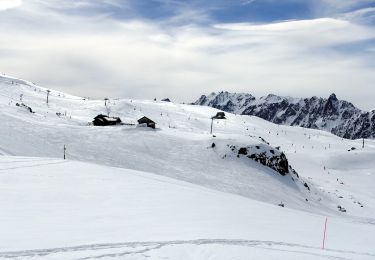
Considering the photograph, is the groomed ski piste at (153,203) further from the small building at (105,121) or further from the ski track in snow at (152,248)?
the small building at (105,121)

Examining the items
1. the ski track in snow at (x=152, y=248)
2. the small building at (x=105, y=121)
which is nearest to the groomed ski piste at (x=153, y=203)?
the ski track in snow at (x=152, y=248)

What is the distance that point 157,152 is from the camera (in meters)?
55.6

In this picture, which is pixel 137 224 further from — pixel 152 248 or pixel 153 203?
pixel 153 203

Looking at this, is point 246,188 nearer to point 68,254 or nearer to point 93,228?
point 93,228

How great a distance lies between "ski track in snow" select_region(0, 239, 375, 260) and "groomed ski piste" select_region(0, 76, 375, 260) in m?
0.04

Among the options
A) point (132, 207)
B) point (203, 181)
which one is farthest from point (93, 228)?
point (203, 181)

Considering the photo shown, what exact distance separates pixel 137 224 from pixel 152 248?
347 centimetres

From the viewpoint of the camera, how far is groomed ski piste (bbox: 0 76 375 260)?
13192 millimetres

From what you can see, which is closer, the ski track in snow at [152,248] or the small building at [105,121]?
the ski track in snow at [152,248]

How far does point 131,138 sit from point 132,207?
133 feet

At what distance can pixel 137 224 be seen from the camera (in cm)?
1598

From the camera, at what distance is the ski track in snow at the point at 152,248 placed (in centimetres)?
1152

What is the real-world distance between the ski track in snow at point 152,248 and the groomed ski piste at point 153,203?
4cm

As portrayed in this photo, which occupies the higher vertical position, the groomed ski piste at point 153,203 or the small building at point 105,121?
the small building at point 105,121
